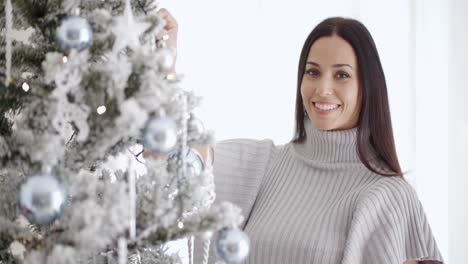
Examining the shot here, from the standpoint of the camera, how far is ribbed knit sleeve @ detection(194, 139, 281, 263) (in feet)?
5.60

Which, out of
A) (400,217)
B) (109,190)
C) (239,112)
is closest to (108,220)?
(109,190)

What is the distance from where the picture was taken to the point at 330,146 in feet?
5.59

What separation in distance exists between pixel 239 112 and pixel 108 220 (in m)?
1.65

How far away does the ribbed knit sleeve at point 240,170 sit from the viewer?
171cm

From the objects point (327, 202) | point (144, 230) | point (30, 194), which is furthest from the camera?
point (327, 202)

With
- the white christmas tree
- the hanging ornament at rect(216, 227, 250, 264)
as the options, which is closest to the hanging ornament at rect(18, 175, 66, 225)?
the white christmas tree

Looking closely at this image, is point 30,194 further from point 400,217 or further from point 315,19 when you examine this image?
point 315,19

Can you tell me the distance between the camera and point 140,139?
0.81 meters

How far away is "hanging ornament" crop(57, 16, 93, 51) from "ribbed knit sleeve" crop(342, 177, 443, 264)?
0.96 m

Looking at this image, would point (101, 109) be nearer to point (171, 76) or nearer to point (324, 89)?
point (171, 76)

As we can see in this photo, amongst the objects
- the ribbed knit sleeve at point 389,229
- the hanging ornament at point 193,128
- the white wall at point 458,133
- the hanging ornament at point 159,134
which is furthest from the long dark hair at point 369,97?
the hanging ornament at point 159,134

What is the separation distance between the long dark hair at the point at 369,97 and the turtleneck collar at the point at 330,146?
0.03 m

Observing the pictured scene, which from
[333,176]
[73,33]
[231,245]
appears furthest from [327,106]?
[73,33]

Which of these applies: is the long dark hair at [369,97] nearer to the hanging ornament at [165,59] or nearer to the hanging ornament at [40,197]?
the hanging ornament at [165,59]
